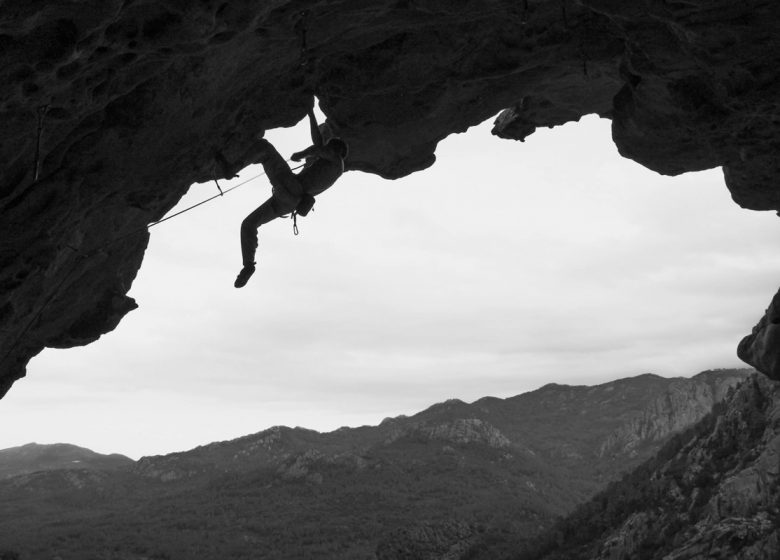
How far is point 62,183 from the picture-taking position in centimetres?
959

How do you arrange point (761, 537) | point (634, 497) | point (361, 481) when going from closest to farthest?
point (761, 537) → point (634, 497) → point (361, 481)

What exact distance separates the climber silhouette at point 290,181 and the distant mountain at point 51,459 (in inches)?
4589

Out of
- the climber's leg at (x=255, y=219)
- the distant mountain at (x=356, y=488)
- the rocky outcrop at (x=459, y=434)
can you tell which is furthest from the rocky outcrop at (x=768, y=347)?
the rocky outcrop at (x=459, y=434)

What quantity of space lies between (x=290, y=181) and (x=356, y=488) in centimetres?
5684

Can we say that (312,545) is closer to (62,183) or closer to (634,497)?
(634,497)

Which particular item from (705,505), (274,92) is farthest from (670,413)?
(274,92)

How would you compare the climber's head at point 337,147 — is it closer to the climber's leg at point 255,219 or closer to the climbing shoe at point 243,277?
the climber's leg at point 255,219

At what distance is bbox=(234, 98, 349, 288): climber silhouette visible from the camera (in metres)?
11.3

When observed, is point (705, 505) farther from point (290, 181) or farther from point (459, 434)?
point (459, 434)

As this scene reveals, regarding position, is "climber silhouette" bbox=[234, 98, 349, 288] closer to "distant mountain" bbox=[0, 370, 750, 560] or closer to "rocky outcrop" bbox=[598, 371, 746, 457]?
"distant mountain" bbox=[0, 370, 750, 560]

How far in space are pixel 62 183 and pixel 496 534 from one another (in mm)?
40008

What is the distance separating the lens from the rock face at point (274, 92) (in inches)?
288

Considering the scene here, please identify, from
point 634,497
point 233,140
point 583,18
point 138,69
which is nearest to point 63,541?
point 634,497

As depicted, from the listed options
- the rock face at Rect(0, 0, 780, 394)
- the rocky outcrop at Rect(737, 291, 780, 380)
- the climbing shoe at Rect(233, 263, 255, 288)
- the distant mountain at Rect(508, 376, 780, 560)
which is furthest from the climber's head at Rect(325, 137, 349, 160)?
the distant mountain at Rect(508, 376, 780, 560)
